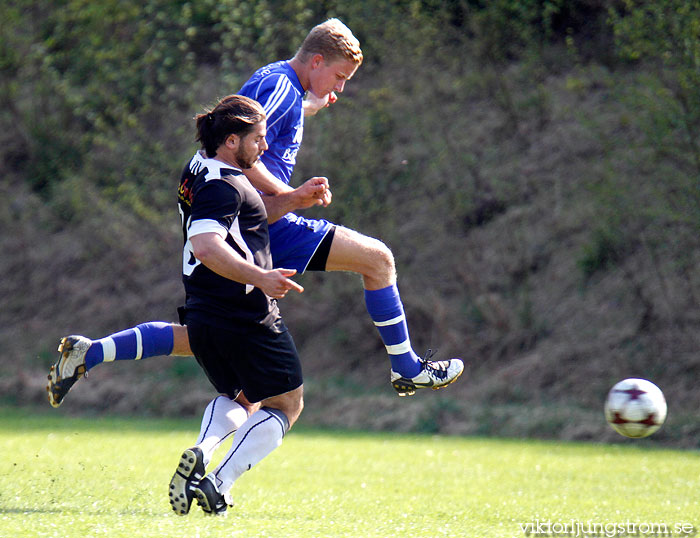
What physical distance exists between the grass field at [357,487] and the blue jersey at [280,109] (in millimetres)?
2146

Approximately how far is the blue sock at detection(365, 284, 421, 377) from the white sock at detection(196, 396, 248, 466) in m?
1.12

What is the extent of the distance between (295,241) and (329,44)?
1.27m

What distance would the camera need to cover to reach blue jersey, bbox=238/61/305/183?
548 centimetres

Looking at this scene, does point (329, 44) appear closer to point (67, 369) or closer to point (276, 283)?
point (276, 283)

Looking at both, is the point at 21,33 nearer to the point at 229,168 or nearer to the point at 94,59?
the point at 94,59

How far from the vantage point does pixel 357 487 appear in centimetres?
809

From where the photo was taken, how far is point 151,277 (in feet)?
59.9

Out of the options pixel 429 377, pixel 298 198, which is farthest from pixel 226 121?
pixel 429 377

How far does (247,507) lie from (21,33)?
17.5 meters

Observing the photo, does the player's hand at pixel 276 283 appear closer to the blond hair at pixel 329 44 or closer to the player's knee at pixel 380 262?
the player's knee at pixel 380 262

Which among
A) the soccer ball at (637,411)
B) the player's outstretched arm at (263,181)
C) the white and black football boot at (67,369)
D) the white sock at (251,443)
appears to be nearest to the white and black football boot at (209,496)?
the white sock at (251,443)

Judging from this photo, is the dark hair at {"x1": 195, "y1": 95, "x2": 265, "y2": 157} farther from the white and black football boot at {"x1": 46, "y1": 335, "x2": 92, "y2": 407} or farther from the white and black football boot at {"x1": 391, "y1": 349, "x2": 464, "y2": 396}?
the white and black football boot at {"x1": 391, "y1": 349, "x2": 464, "y2": 396}

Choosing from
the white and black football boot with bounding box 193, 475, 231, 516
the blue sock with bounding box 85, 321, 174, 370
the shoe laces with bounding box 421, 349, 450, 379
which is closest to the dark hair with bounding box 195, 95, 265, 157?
the blue sock with bounding box 85, 321, 174, 370

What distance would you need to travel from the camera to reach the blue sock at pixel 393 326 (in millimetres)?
5895
